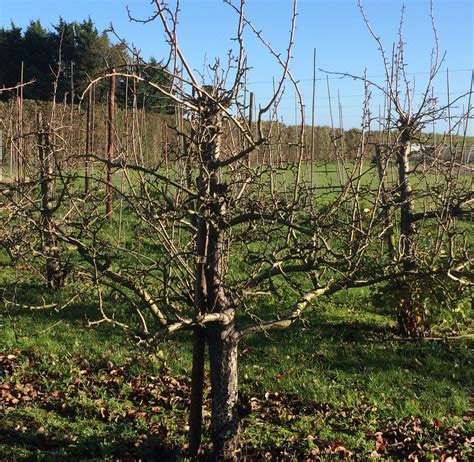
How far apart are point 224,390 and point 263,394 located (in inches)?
71.4

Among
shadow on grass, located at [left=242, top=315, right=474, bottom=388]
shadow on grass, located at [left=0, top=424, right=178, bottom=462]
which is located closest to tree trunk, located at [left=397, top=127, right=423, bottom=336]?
shadow on grass, located at [left=242, top=315, right=474, bottom=388]

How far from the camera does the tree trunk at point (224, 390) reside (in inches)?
139

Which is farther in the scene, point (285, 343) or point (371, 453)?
point (285, 343)

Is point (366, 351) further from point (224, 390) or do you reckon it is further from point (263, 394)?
Result: point (224, 390)

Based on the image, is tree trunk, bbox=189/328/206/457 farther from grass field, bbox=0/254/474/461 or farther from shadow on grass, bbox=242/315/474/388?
shadow on grass, bbox=242/315/474/388

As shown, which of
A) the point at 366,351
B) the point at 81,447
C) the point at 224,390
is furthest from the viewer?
the point at 366,351

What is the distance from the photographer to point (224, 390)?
3574 mm

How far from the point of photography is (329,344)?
6.42 metres

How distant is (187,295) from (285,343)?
3009mm

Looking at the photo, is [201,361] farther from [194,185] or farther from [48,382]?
[48,382]

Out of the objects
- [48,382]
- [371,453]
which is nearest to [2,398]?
[48,382]

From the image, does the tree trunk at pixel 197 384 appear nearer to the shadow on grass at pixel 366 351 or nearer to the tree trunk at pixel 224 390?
the tree trunk at pixel 224 390

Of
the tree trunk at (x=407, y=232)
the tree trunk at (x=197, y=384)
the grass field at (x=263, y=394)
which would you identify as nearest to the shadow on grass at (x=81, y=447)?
the grass field at (x=263, y=394)

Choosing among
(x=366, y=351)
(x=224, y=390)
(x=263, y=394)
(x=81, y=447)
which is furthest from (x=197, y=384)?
(x=366, y=351)
